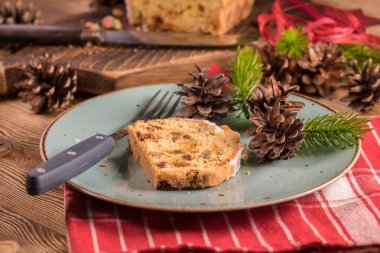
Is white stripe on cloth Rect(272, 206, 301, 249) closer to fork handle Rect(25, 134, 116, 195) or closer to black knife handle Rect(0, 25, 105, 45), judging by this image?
fork handle Rect(25, 134, 116, 195)

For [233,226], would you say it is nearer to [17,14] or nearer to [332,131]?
[332,131]

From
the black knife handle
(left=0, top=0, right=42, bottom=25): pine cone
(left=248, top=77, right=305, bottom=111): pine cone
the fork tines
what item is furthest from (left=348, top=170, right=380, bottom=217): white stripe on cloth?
(left=0, top=0, right=42, bottom=25): pine cone

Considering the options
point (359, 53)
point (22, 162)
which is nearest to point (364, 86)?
point (359, 53)

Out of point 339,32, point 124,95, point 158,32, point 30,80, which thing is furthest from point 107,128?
point 339,32

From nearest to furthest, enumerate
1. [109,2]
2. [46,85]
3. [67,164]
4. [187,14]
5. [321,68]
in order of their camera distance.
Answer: [67,164] < [46,85] < [321,68] < [187,14] < [109,2]

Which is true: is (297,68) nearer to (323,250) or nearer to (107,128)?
(107,128)

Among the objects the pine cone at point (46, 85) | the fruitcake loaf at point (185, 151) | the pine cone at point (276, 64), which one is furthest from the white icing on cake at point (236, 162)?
the pine cone at point (46, 85)

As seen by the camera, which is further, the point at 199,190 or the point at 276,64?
the point at 276,64
